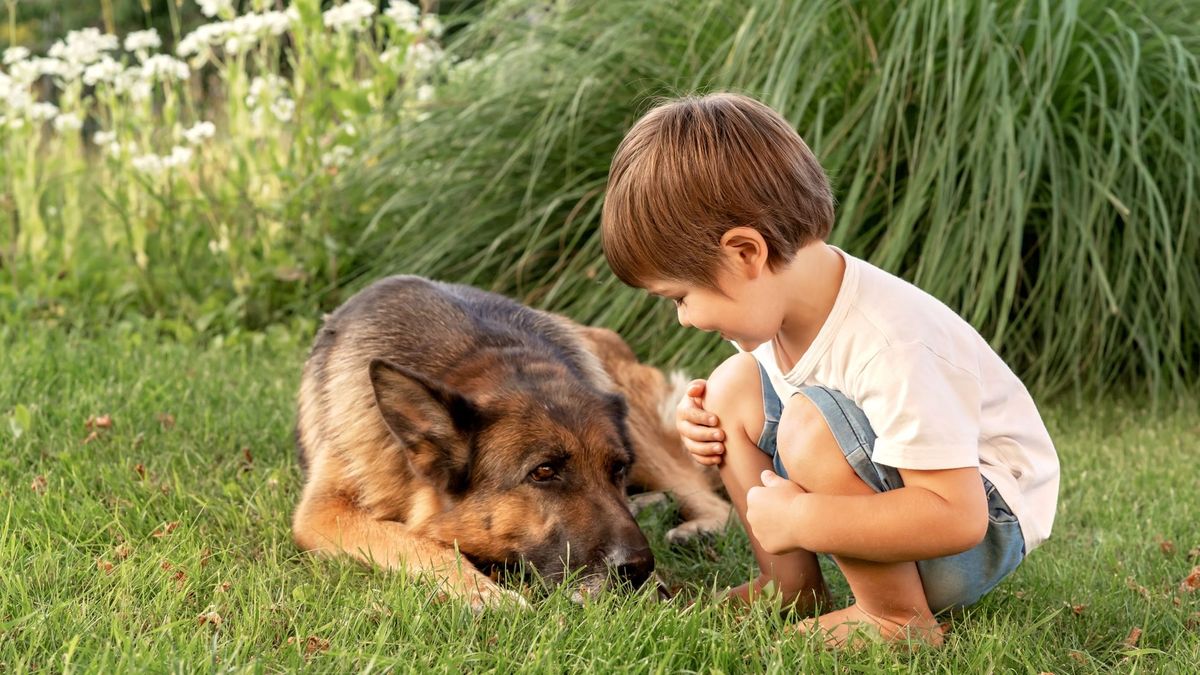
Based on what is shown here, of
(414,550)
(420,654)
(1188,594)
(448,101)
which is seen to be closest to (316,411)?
(414,550)

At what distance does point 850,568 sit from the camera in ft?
8.59

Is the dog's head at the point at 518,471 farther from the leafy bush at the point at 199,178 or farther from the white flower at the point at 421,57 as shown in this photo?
the white flower at the point at 421,57

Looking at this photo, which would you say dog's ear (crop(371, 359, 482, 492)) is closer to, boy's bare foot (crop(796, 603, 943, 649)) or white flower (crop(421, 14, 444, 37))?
boy's bare foot (crop(796, 603, 943, 649))

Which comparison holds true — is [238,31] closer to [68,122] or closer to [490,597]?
[68,122]

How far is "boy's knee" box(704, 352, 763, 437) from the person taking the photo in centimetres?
291

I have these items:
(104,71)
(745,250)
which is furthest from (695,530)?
(104,71)

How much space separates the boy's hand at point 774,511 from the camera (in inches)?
101

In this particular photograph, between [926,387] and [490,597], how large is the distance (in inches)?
44.1

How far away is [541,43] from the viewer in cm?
655

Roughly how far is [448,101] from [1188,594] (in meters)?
4.58

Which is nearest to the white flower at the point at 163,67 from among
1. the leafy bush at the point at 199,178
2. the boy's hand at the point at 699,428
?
the leafy bush at the point at 199,178

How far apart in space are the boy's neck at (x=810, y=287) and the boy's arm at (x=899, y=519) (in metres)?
0.36

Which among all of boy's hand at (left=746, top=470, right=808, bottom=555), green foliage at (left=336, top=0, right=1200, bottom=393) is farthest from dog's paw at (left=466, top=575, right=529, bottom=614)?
green foliage at (left=336, top=0, right=1200, bottom=393)

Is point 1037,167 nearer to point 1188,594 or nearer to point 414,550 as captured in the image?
point 1188,594
